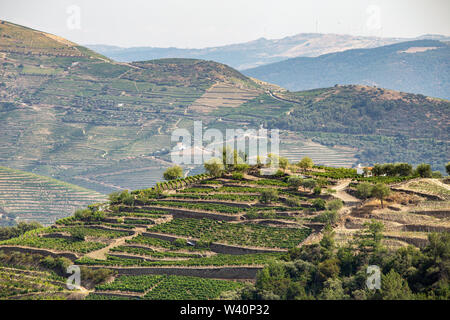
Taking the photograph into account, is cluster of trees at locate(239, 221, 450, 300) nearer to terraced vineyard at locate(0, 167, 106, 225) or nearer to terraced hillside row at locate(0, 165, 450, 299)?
terraced hillside row at locate(0, 165, 450, 299)

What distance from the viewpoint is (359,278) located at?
41.0m

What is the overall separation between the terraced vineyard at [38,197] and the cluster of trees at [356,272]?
95070mm

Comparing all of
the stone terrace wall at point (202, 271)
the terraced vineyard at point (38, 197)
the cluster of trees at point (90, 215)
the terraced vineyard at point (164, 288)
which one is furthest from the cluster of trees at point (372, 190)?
the terraced vineyard at point (38, 197)

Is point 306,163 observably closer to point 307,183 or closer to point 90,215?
point 307,183

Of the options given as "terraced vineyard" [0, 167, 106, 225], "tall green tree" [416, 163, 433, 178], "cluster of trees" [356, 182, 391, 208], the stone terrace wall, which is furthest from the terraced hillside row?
"terraced vineyard" [0, 167, 106, 225]

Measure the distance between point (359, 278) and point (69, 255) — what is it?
2961 cm

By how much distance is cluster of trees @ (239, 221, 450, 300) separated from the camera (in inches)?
1512

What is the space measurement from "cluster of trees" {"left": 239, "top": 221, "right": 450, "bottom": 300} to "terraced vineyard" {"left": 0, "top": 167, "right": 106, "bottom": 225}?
95070 mm

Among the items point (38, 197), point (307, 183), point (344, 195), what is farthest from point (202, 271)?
point (38, 197)

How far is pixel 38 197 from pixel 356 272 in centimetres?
11353

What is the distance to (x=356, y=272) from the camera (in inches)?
1692

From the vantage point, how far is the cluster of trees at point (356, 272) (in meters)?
38.4
